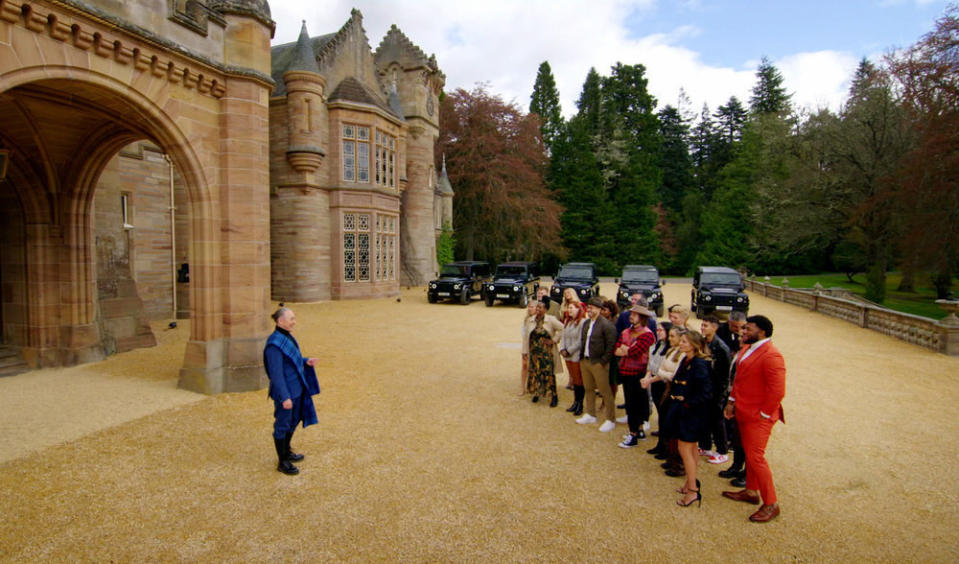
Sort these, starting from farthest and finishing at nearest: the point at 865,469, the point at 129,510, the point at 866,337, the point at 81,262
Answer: the point at 866,337 → the point at 81,262 → the point at 865,469 → the point at 129,510

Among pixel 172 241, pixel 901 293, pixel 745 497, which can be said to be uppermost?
pixel 172 241

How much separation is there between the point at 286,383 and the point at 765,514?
4593mm

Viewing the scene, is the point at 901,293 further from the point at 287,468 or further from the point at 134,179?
the point at 134,179

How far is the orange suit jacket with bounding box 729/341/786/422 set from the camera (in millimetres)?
4160

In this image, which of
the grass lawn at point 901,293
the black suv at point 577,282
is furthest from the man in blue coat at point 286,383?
the grass lawn at point 901,293

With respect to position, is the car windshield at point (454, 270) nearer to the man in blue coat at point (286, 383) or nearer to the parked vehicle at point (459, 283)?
the parked vehicle at point (459, 283)

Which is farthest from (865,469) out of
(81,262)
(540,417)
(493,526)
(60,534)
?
(81,262)

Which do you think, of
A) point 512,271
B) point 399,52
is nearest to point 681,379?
point 512,271

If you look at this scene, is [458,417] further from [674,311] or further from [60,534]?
[60,534]

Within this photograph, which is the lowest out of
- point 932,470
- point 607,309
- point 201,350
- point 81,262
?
point 932,470

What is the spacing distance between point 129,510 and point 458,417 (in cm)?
377

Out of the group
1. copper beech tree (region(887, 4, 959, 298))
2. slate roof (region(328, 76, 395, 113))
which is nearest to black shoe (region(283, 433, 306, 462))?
slate roof (region(328, 76, 395, 113))

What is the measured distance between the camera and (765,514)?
422 cm

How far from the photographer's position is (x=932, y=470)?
530 cm
